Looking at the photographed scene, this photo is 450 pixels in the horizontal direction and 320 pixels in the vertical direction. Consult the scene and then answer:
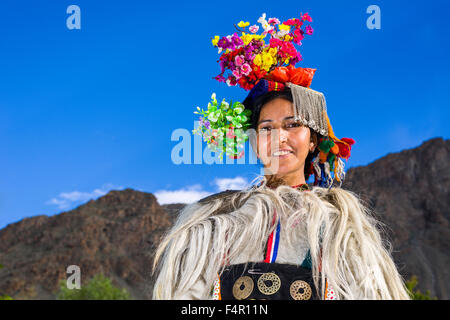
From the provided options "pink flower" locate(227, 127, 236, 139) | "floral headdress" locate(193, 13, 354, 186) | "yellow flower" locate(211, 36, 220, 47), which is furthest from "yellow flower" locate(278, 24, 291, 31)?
"pink flower" locate(227, 127, 236, 139)

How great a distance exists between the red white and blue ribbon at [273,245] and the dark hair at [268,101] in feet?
4.20

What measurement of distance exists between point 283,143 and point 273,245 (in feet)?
3.64

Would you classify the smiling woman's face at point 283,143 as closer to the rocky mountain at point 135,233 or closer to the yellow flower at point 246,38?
the yellow flower at point 246,38

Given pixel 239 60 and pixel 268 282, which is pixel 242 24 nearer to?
pixel 239 60

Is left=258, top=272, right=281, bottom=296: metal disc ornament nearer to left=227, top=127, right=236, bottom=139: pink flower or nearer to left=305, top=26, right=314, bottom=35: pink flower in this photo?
left=227, top=127, right=236, bottom=139: pink flower

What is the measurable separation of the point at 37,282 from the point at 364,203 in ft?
330

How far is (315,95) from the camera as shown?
4.69 m

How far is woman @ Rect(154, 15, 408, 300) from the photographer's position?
141 inches

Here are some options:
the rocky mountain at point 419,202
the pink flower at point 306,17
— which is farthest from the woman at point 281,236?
the rocky mountain at point 419,202

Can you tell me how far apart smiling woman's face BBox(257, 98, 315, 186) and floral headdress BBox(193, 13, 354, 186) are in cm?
27

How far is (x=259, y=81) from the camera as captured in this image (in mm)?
4785

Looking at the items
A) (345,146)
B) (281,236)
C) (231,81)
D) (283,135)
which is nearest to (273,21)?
(231,81)

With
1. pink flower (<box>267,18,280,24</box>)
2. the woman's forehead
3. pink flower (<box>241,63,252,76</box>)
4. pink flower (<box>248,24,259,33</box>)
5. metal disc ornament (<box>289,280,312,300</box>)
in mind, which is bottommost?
metal disc ornament (<box>289,280,312,300</box>)

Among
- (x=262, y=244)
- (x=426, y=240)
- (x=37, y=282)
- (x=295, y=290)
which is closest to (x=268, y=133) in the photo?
(x=262, y=244)
